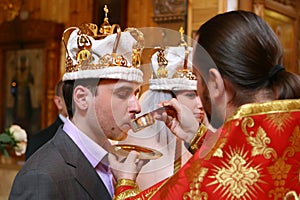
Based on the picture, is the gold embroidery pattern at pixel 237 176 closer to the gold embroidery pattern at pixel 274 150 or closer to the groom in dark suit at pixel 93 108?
the gold embroidery pattern at pixel 274 150

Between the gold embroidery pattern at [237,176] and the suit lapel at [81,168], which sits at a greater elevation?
the gold embroidery pattern at [237,176]

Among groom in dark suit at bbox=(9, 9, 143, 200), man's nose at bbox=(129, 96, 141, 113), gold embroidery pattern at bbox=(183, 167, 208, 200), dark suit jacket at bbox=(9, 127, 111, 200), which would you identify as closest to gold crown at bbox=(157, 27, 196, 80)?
groom in dark suit at bbox=(9, 9, 143, 200)

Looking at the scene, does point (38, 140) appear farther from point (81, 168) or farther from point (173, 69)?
point (81, 168)

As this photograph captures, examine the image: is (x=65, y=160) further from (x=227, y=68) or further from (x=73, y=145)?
(x=227, y=68)

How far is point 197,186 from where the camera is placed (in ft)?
5.61

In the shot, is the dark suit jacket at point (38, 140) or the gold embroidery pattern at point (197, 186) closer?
the gold embroidery pattern at point (197, 186)

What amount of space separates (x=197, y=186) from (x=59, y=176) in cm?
52

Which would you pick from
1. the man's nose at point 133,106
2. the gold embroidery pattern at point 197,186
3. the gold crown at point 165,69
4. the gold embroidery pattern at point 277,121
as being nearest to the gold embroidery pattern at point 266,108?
the gold embroidery pattern at point 277,121

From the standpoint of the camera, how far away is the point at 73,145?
2156 mm

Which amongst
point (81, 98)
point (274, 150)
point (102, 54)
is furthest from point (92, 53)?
point (274, 150)

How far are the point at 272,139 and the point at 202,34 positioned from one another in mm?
382

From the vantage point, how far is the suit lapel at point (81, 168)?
82.6 inches

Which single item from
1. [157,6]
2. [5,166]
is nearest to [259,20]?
[157,6]

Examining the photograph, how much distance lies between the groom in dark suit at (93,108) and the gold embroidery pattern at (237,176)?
0.58 m
